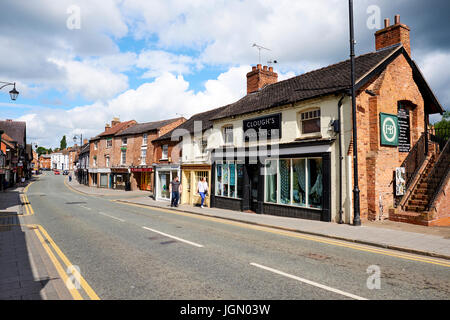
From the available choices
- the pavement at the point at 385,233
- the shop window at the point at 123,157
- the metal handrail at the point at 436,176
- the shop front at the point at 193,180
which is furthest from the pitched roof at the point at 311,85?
the shop window at the point at 123,157

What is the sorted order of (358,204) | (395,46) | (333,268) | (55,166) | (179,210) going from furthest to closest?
(55,166)
(179,210)
(395,46)
(358,204)
(333,268)

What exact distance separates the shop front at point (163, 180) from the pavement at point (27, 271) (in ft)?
47.6

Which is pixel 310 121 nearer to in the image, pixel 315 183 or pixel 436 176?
pixel 315 183

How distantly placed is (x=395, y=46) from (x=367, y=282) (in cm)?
1320

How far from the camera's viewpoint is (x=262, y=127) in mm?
16375

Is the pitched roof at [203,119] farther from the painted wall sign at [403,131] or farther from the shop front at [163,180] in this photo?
the painted wall sign at [403,131]

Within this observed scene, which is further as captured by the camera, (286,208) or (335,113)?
(286,208)

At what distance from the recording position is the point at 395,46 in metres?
14.2

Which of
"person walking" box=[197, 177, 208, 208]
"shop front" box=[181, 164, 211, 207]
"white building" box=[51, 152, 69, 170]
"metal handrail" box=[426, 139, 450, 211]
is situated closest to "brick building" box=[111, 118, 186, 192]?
"shop front" box=[181, 164, 211, 207]

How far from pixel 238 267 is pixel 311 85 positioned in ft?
38.5

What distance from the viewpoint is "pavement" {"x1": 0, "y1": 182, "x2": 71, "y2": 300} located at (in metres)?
4.86
